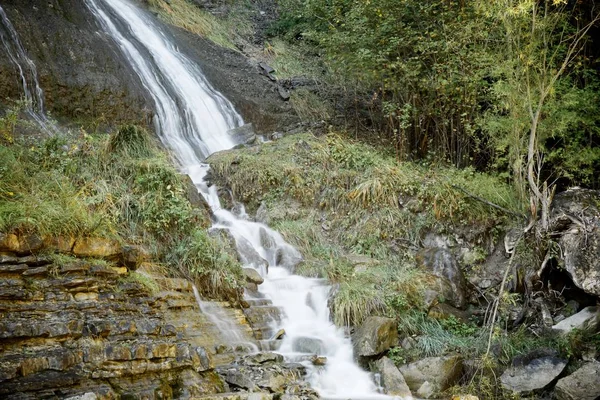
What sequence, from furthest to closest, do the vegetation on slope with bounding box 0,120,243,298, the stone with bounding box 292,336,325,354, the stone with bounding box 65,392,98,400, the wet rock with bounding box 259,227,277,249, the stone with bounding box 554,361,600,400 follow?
1. the wet rock with bounding box 259,227,277,249
2. the stone with bounding box 292,336,325,354
3. the vegetation on slope with bounding box 0,120,243,298
4. the stone with bounding box 554,361,600,400
5. the stone with bounding box 65,392,98,400

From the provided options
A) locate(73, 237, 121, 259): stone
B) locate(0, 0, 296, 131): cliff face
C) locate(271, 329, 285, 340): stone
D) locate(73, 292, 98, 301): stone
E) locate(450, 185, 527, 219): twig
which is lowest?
locate(271, 329, 285, 340): stone

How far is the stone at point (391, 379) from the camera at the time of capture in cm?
547

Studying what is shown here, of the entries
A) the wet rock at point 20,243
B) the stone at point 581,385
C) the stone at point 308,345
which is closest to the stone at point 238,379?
the stone at point 308,345

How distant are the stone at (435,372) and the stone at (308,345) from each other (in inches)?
39.9

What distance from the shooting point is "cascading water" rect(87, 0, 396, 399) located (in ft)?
19.5

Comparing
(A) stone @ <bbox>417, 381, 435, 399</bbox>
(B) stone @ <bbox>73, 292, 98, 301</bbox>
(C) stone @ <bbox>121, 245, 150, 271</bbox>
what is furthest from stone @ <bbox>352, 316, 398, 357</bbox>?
(B) stone @ <bbox>73, 292, 98, 301</bbox>

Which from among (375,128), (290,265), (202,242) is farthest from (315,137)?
(202,242)

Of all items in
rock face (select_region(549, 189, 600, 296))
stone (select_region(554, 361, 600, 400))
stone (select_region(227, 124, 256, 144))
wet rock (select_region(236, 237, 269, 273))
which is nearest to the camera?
stone (select_region(554, 361, 600, 400))

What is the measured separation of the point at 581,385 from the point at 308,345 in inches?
116

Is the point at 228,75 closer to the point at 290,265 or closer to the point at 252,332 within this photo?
the point at 290,265

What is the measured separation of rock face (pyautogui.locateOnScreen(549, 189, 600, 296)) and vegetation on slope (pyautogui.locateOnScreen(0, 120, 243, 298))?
411 centimetres

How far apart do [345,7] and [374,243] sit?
254 inches

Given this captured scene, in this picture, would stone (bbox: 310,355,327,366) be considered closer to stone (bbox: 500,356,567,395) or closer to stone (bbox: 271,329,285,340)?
stone (bbox: 271,329,285,340)

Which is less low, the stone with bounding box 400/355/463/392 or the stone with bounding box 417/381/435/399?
the stone with bounding box 400/355/463/392
